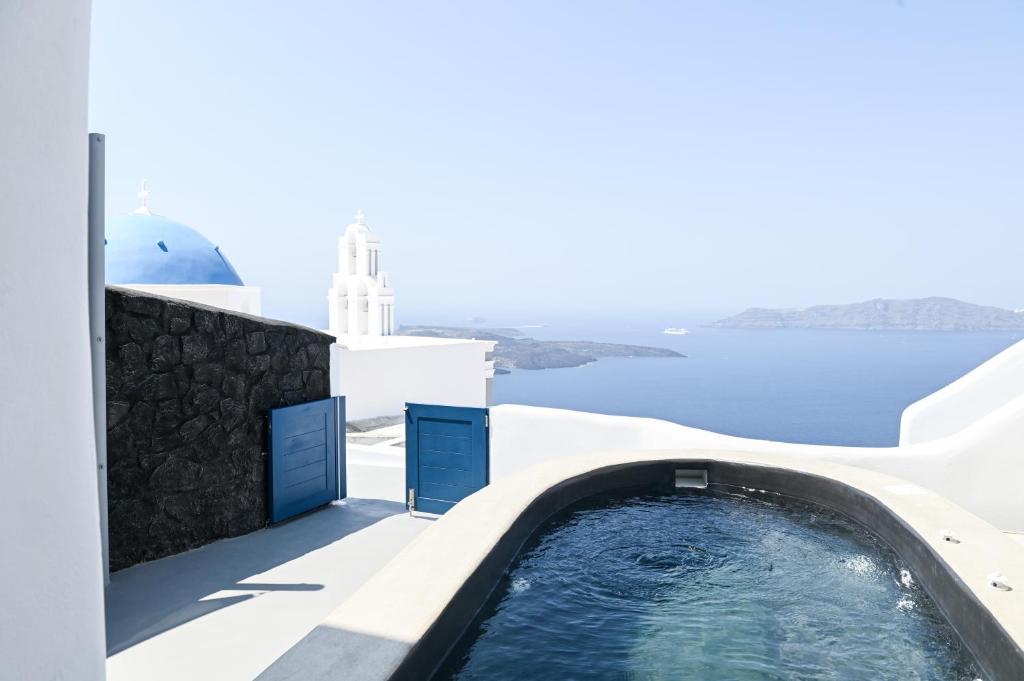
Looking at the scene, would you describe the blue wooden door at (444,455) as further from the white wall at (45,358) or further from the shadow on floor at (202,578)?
the white wall at (45,358)

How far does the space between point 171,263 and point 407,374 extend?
7.58 m

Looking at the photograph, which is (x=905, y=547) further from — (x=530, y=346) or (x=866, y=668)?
(x=530, y=346)

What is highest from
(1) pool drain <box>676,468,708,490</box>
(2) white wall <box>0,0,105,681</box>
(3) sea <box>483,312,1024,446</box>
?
(2) white wall <box>0,0,105,681</box>

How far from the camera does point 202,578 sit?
541cm

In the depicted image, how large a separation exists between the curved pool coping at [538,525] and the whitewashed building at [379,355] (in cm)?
747

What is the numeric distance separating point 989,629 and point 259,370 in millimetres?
5892

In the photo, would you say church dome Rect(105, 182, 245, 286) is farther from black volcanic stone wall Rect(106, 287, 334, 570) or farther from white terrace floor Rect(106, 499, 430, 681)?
white terrace floor Rect(106, 499, 430, 681)

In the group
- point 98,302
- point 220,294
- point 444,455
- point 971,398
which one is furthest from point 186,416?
point 220,294

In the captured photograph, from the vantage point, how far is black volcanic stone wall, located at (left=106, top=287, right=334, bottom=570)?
5410 mm

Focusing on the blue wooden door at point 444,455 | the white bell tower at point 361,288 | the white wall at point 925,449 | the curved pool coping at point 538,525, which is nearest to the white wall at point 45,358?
the curved pool coping at point 538,525

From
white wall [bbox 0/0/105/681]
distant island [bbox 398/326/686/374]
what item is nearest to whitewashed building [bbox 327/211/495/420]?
white wall [bbox 0/0/105/681]

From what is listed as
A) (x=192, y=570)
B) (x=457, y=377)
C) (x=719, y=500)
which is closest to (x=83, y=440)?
(x=192, y=570)

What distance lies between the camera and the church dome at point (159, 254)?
19.9 metres

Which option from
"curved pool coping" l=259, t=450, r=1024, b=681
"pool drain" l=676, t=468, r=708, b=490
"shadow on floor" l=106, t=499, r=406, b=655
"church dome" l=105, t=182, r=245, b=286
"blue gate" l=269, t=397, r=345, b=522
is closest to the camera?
"curved pool coping" l=259, t=450, r=1024, b=681
